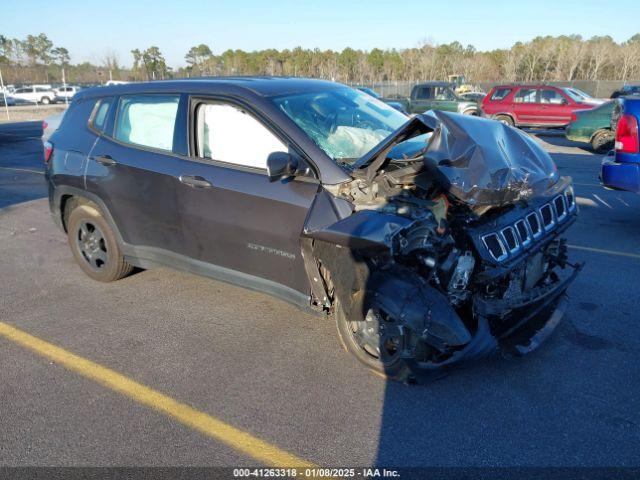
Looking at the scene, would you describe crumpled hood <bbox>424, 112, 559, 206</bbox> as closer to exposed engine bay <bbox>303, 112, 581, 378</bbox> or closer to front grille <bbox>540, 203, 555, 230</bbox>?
exposed engine bay <bbox>303, 112, 581, 378</bbox>

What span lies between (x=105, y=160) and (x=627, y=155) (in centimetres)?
573

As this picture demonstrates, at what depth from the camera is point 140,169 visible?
4160 mm

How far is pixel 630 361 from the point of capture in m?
3.43

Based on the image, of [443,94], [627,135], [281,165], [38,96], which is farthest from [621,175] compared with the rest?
[38,96]

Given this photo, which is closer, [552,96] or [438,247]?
[438,247]

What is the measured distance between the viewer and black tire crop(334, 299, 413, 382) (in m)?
3.15

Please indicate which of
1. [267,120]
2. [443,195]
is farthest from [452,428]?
[267,120]

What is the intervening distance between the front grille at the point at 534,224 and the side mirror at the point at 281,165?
61.7 inches

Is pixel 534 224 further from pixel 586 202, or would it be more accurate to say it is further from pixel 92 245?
pixel 586 202

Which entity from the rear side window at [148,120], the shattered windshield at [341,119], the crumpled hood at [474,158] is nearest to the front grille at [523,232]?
the crumpled hood at [474,158]

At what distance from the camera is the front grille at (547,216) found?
3.48 meters

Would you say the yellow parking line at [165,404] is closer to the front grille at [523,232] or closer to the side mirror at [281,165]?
the side mirror at [281,165]

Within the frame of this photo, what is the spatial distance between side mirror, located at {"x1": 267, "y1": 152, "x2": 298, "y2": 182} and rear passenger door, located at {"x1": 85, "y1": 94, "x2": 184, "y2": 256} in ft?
3.43

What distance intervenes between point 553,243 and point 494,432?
1.62 metres
